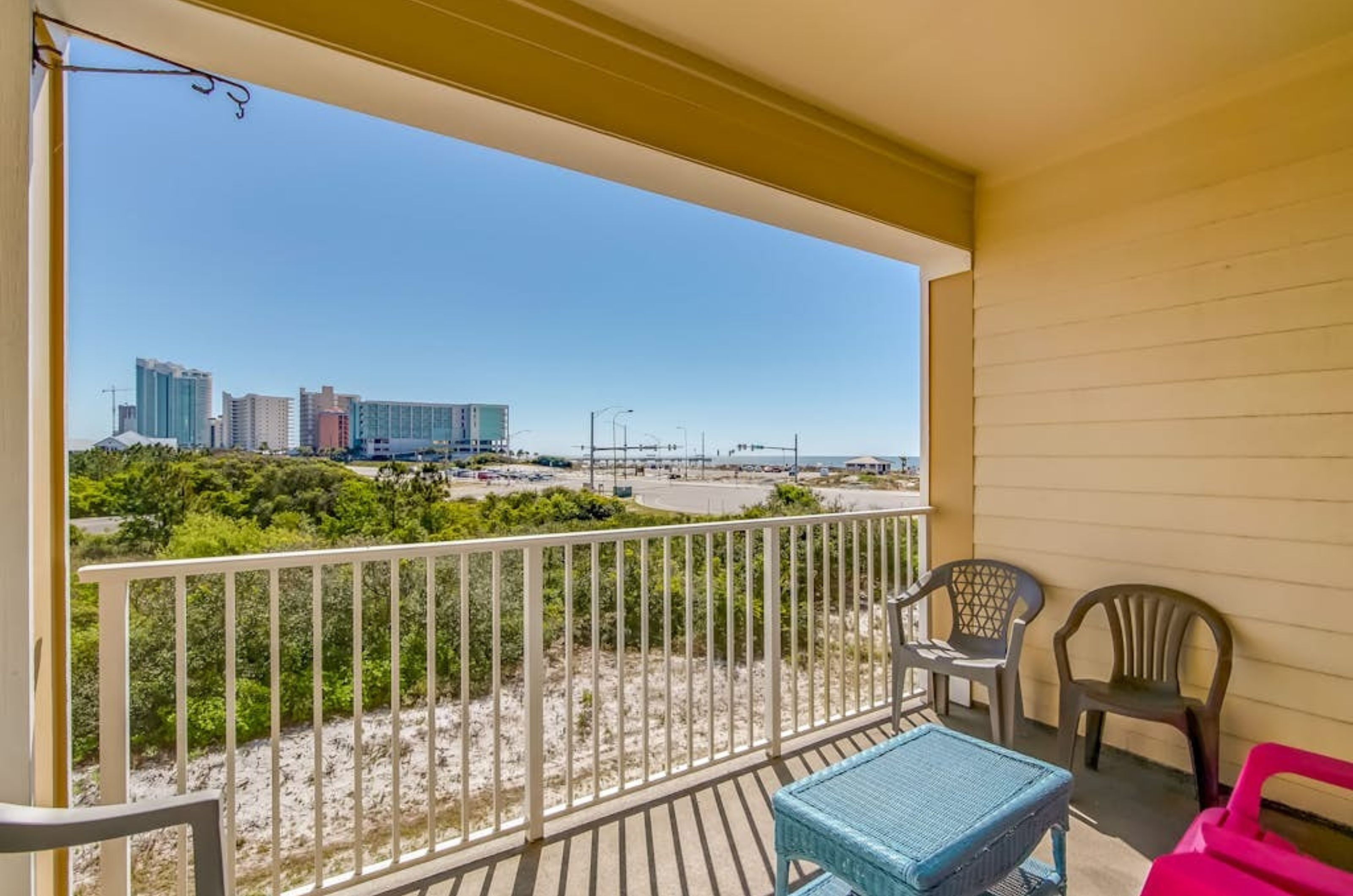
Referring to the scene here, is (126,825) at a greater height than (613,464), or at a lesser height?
lesser

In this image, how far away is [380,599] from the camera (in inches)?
141

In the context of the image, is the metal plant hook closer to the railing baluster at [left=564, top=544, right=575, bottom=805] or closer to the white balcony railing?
the white balcony railing

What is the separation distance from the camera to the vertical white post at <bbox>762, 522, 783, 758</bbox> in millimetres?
2730

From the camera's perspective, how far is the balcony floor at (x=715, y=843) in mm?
1902

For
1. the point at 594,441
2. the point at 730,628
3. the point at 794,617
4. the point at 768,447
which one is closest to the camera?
the point at 730,628

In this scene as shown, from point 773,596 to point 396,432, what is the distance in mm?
2925

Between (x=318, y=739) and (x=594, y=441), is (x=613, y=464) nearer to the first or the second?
(x=594, y=441)

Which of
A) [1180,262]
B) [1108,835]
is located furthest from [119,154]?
[1108,835]

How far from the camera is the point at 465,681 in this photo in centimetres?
206

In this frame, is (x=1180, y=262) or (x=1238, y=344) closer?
(x=1238, y=344)

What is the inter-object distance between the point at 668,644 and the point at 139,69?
101 inches

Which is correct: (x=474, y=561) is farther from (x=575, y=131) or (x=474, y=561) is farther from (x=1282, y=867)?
(x=1282, y=867)

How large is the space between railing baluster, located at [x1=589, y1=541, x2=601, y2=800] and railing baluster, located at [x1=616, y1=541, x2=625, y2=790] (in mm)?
77

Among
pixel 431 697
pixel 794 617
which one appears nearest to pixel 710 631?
pixel 794 617
